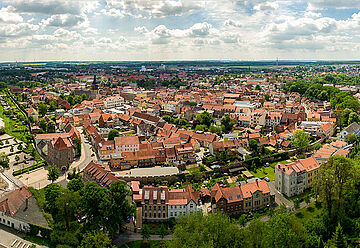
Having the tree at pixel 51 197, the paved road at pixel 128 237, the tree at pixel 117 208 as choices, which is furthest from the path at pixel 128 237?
the tree at pixel 51 197

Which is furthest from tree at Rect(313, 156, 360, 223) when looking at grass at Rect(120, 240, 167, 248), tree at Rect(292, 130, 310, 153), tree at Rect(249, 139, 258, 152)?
tree at Rect(249, 139, 258, 152)

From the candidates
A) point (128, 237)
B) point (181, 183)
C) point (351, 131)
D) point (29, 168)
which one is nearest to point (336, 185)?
point (181, 183)

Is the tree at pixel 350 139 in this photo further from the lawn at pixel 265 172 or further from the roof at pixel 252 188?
the roof at pixel 252 188

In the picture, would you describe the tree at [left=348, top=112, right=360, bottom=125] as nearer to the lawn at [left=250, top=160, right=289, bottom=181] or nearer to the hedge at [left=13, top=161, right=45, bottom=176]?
the lawn at [left=250, top=160, right=289, bottom=181]

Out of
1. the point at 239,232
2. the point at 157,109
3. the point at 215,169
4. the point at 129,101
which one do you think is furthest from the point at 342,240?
the point at 129,101

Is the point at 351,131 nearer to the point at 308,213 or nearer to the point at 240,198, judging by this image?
the point at 308,213

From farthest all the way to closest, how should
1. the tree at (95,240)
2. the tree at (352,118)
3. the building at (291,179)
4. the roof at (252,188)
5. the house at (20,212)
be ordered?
the tree at (352,118) < the building at (291,179) < the roof at (252,188) < the house at (20,212) < the tree at (95,240)

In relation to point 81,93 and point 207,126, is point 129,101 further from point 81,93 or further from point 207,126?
point 207,126
